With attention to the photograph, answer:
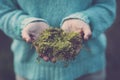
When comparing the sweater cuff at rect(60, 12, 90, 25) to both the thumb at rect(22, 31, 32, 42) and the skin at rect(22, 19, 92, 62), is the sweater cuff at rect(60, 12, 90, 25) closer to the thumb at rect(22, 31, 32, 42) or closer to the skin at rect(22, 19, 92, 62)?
the skin at rect(22, 19, 92, 62)

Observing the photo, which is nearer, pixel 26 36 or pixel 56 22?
pixel 26 36

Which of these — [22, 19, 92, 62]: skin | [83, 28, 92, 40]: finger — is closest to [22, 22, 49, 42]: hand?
[22, 19, 92, 62]: skin

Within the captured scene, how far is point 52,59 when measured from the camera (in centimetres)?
124

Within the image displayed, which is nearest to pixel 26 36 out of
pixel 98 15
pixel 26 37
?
pixel 26 37

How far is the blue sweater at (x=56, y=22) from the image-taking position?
4.44 ft

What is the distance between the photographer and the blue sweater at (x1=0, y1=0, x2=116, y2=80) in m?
1.35

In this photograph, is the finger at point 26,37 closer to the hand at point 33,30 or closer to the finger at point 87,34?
the hand at point 33,30

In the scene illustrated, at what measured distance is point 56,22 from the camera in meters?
1.36

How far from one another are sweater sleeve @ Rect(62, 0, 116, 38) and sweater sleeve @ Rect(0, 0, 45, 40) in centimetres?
14

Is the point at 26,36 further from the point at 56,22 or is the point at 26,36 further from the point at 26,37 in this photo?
the point at 56,22

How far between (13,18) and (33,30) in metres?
0.12

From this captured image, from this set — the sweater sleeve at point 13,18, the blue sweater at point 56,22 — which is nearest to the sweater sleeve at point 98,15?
the blue sweater at point 56,22

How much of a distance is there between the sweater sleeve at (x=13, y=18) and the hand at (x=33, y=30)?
2 centimetres

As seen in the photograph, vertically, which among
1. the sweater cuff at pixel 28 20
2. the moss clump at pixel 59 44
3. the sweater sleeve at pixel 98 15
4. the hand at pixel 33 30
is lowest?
the moss clump at pixel 59 44
